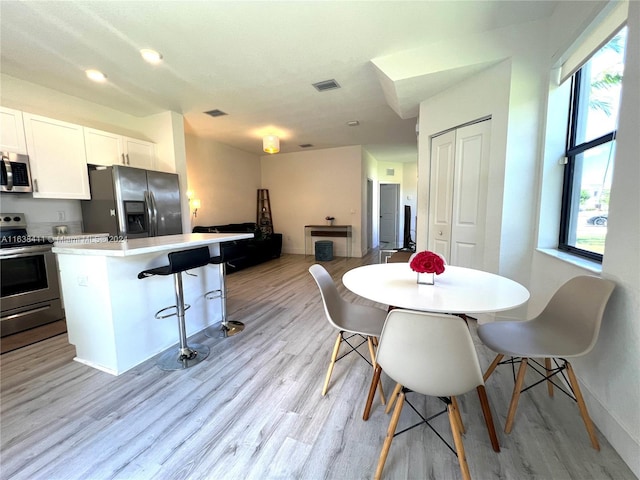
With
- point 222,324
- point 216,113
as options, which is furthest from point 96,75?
point 222,324

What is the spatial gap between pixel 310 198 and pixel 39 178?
5.07 metres

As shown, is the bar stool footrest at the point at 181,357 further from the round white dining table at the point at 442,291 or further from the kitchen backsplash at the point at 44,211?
the kitchen backsplash at the point at 44,211

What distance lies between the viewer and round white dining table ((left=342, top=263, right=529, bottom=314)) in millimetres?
1261

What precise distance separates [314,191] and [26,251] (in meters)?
5.38

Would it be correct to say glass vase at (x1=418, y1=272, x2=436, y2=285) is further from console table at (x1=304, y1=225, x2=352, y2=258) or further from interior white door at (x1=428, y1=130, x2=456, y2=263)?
console table at (x1=304, y1=225, x2=352, y2=258)

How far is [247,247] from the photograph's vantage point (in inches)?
215

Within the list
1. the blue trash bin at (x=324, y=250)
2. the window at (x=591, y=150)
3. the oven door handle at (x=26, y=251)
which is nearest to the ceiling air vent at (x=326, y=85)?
the window at (x=591, y=150)

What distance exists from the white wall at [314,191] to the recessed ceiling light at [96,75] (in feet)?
14.5

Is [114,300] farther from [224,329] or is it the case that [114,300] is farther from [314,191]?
[314,191]

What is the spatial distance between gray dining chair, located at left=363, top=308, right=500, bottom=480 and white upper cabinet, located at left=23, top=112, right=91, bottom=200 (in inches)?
156

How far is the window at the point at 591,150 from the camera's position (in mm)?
1704

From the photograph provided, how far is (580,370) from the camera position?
1644 millimetres

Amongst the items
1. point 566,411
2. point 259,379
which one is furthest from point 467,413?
point 259,379

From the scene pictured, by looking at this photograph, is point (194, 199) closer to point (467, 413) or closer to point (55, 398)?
point (55, 398)
